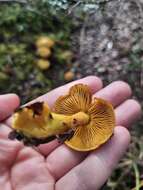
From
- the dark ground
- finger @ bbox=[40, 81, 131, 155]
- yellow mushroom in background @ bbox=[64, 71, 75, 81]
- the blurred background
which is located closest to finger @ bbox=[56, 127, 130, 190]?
finger @ bbox=[40, 81, 131, 155]

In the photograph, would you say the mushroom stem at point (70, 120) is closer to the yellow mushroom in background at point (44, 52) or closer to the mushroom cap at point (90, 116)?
the mushroom cap at point (90, 116)

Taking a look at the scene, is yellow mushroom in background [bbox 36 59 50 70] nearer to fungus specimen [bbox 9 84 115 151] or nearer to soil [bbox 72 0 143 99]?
soil [bbox 72 0 143 99]

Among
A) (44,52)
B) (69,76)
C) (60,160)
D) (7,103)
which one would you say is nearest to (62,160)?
(60,160)

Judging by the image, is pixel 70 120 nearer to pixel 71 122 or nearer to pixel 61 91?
pixel 71 122

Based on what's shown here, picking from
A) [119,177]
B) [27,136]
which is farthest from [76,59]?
[27,136]

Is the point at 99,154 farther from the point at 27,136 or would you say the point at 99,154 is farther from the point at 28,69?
the point at 28,69

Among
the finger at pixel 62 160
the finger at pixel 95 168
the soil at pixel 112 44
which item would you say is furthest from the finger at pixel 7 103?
the soil at pixel 112 44
